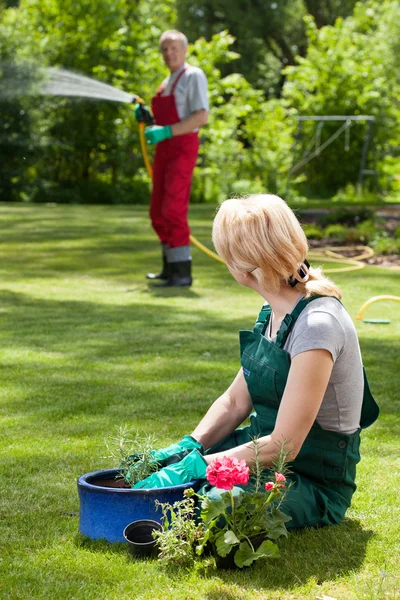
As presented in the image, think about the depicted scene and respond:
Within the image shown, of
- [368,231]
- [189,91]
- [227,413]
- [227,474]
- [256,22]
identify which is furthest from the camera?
[256,22]

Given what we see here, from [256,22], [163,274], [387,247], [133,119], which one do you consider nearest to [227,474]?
[163,274]

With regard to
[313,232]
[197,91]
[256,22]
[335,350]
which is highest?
[256,22]

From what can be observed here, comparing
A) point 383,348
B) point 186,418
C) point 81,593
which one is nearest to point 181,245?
point 383,348

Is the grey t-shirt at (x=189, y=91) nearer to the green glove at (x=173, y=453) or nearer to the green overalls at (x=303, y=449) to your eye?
the green overalls at (x=303, y=449)

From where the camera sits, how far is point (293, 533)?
270 centimetres

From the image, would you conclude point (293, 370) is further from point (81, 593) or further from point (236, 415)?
point (81, 593)

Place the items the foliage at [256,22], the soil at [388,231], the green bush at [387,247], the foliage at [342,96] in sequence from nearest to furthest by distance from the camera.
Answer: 1. the soil at [388,231]
2. the green bush at [387,247]
3. the foliage at [342,96]
4. the foliage at [256,22]

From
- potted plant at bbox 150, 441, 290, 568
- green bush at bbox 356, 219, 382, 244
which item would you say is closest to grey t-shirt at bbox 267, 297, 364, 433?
potted plant at bbox 150, 441, 290, 568

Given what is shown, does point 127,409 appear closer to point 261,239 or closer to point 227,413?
point 227,413

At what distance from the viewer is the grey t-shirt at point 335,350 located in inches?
101

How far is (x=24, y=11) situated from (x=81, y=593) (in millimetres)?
18918

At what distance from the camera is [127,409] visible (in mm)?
4059

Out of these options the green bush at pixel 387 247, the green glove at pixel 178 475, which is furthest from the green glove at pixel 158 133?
the green glove at pixel 178 475

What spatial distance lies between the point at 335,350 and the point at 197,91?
201 inches
